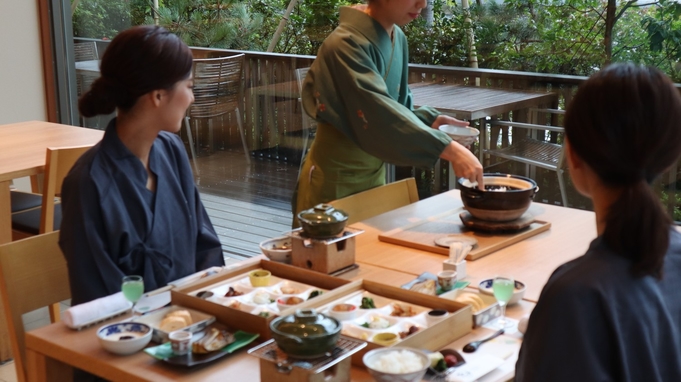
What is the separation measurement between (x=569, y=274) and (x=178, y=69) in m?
1.24

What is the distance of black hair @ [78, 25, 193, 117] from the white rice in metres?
0.99

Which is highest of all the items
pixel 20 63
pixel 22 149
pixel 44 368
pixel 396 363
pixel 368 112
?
pixel 20 63

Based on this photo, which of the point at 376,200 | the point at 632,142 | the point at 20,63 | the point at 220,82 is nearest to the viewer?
the point at 632,142

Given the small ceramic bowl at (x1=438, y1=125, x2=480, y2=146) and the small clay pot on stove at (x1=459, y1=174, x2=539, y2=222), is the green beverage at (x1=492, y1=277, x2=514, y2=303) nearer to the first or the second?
the small clay pot on stove at (x1=459, y1=174, x2=539, y2=222)

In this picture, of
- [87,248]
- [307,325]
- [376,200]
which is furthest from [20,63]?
[307,325]

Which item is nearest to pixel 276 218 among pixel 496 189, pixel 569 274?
pixel 496 189

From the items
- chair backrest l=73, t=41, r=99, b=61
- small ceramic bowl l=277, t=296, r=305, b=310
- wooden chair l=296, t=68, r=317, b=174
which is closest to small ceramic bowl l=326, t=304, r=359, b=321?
small ceramic bowl l=277, t=296, r=305, b=310

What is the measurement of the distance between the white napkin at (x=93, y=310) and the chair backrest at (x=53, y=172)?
1539 millimetres

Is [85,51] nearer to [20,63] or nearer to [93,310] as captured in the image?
[20,63]

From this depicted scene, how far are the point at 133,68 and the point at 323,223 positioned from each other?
0.61 meters

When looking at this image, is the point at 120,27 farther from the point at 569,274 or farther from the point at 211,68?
the point at 569,274

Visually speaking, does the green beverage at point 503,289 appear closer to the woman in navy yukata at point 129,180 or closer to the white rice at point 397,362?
the white rice at point 397,362

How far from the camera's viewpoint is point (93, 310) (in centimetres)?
167

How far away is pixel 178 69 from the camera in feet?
6.68
